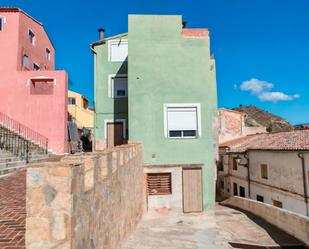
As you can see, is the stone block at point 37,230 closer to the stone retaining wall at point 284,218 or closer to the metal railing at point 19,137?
the stone retaining wall at point 284,218

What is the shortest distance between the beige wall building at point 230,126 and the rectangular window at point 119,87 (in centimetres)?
2021

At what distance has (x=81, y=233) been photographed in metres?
3.59

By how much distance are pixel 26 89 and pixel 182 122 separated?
1319 cm

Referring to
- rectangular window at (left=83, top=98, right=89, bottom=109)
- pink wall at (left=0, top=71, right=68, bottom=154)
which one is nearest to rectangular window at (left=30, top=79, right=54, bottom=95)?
pink wall at (left=0, top=71, right=68, bottom=154)

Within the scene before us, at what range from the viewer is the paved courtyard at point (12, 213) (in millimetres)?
4906

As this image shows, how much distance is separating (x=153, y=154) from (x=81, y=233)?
1023 centimetres

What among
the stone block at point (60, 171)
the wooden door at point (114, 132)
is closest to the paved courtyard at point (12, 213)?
the stone block at point (60, 171)

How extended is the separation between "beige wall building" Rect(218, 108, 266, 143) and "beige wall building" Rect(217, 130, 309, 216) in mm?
5979

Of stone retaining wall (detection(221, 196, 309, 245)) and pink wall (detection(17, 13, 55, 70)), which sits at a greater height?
pink wall (detection(17, 13, 55, 70))

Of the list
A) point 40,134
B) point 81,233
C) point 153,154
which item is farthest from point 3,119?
point 81,233

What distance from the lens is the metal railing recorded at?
1570 cm

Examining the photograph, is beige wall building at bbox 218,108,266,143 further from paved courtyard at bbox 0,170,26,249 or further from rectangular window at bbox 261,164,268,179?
paved courtyard at bbox 0,170,26,249

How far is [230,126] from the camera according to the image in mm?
34875

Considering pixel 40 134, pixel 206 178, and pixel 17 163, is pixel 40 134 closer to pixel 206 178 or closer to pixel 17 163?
pixel 17 163
